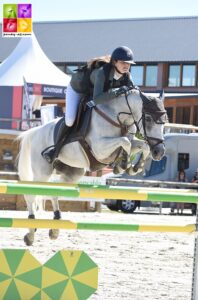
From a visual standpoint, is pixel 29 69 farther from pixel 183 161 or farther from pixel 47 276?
pixel 47 276

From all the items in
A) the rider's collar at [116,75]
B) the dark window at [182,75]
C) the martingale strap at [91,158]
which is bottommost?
the martingale strap at [91,158]

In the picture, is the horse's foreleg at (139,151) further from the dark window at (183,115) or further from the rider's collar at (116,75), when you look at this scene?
the dark window at (183,115)

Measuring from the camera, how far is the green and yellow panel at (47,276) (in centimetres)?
441

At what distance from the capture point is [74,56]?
3584cm

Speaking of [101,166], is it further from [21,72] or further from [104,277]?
[21,72]

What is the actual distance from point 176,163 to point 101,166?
1133cm

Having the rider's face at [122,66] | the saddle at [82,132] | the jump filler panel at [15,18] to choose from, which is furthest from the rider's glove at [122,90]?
the jump filler panel at [15,18]

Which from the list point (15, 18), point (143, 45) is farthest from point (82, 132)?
point (143, 45)

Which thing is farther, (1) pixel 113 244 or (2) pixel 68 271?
(1) pixel 113 244

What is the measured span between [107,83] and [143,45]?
2859cm

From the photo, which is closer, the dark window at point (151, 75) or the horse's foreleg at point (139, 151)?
the horse's foreleg at point (139, 151)

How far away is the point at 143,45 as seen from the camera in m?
34.5

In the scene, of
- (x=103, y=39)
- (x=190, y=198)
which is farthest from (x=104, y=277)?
(x=103, y=39)

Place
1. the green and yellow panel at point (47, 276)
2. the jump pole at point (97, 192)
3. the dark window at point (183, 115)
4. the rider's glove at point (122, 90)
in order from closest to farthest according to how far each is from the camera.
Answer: the jump pole at point (97, 192), the green and yellow panel at point (47, 276), the rider's glove at point (122, 90), the dark window at point (183, 115)
